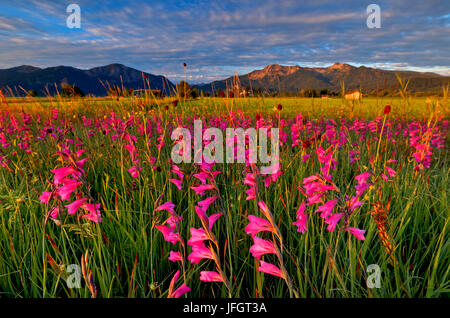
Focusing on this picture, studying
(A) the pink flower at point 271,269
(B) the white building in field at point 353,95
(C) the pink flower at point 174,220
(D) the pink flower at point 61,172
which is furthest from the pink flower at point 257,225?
(B) the white building in field at point 353,95

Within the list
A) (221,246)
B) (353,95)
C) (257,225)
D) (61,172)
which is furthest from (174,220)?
(353,95)

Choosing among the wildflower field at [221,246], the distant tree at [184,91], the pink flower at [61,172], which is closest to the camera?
the wildflower field at [221,246]

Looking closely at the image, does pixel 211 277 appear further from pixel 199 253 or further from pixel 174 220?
pixel 174 220

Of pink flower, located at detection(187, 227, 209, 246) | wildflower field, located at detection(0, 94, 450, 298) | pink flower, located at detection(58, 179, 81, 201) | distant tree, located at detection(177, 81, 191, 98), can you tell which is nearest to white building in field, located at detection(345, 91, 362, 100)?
wildflower field, located at detection(0, 94, 450, 298)

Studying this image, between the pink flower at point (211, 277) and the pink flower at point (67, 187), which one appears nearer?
the pink flower at point (211, 277)

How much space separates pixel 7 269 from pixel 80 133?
15.1ft

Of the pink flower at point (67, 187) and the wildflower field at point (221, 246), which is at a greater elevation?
the pink flower at point (67, 187)

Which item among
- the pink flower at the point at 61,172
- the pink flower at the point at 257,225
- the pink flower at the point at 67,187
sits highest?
the pink flower at the point at 61,172

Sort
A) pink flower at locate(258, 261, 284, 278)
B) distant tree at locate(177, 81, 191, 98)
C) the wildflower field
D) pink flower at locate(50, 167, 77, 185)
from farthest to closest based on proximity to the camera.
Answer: distant tree at locate(177, 81, 191, 98) < pink flower at locate(50, 167, 77, 185) < the wildflower field < pink flower at locate(258, 261, 284, 278)

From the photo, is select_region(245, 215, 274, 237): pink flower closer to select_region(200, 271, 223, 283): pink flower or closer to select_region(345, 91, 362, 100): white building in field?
select_region(200, 271, 223, 283): pink flower

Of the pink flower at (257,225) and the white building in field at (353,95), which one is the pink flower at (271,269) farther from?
the white building in field at (353,95)
